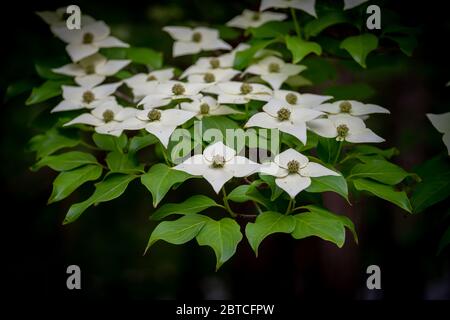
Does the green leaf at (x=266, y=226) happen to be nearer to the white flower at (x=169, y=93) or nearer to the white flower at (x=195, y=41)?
the white flower at (x=169, y=93)

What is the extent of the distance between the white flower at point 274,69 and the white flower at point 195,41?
0.62 ft

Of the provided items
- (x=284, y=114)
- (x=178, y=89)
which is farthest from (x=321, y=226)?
(x=178, y=89)

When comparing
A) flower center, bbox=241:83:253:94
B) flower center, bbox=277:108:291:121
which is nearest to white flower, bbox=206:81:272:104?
flower center, bbox=241:83:253:94

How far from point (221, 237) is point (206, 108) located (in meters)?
0.41

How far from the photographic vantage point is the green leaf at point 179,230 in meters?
1.06

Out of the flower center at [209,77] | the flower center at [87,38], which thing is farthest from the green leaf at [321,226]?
the flower center at [87,38]

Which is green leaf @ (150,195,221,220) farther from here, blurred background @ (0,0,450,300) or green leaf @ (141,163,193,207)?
blurred background @ (0,0,450,300)

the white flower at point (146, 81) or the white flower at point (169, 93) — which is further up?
the white flower at point (146, 81)

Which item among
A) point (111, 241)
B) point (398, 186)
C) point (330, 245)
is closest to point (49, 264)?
point (111, 241)

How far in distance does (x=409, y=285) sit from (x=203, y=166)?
257 cm

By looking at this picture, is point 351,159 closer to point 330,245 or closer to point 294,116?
point 294,116

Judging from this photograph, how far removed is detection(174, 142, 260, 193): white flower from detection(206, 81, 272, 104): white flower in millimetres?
254

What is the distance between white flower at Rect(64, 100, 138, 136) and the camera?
1.34 meters

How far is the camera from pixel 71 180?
126cm
